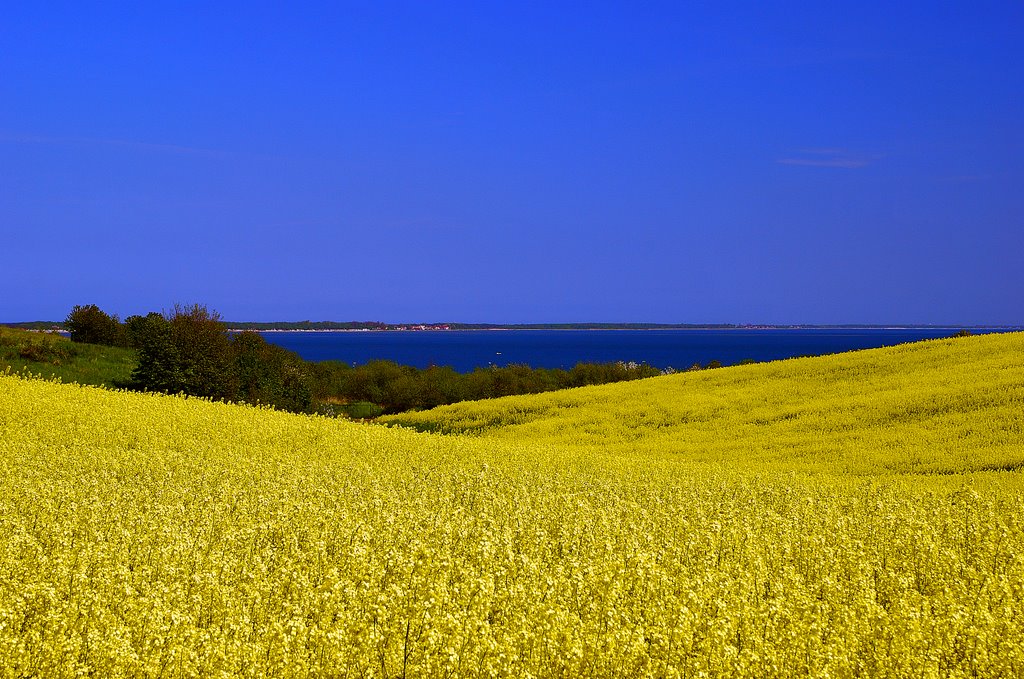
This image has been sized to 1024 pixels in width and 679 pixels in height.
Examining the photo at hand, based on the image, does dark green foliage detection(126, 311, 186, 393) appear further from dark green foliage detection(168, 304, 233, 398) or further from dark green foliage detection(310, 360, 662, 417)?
dark green foliage detection(310, 360, 662, 417)

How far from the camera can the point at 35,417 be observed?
1426 centimetres

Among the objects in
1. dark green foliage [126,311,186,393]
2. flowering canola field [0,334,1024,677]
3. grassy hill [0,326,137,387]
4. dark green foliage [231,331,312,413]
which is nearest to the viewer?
flowering canola field [0,334,1024,677]

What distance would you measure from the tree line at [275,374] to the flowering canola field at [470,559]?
11373 mm

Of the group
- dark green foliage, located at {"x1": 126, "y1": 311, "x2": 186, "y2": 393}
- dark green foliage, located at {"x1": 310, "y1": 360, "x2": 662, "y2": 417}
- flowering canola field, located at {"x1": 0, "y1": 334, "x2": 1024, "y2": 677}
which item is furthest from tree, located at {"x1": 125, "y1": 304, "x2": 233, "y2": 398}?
flowering canola field, located at {"x1": 0, "y1": 334, "x2": 1024, "y2": 677}

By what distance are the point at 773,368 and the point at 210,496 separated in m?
21.2

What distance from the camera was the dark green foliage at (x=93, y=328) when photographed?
36.8 m

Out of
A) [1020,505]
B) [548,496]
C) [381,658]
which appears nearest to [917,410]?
[1020,505]

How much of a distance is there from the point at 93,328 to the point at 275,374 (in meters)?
11.6

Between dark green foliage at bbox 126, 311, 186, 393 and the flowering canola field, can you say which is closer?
the flowering canola field

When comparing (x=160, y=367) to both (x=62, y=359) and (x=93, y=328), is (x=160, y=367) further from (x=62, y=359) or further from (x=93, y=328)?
(x=93, y=328)

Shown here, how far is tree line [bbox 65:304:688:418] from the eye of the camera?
2641cm

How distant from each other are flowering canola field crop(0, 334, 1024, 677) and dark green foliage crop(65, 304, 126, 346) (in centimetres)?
2371

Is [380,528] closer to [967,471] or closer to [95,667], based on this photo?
[95,667]

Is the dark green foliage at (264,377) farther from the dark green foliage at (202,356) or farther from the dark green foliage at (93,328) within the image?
the dark green foliage at (93,328)
